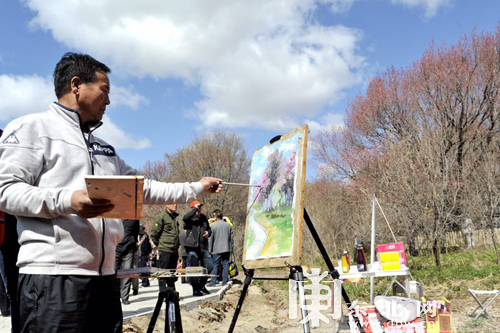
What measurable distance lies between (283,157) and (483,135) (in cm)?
1486

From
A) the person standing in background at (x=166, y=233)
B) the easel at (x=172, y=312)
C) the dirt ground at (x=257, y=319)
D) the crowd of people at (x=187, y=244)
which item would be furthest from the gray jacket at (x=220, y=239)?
the easel at (x=172, y=312)

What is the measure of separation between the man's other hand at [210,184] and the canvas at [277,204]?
0.95 metres

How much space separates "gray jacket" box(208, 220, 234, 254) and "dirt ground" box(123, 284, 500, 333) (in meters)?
1.02

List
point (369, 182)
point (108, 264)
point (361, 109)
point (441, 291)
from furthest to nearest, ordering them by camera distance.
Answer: point (361, 109) < point (369, 182) < point (441, 291) < point (108, 264)

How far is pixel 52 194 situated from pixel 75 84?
2.08ft

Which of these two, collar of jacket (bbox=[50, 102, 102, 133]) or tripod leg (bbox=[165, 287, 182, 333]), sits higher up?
collar of jacket (bbox=[50, 102, 102, 133])

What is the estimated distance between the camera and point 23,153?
174 cm

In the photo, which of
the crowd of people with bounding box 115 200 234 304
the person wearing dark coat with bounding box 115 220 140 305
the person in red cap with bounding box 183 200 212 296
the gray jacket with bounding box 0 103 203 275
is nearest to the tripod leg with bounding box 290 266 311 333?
the gray jacket with bounding box 0 103 203 275

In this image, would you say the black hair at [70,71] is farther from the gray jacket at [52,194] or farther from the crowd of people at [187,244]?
the crowd of people at [187,244]

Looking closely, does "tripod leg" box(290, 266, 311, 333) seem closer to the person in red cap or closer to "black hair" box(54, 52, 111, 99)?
"black hair" box(54, 52, 111, 99)

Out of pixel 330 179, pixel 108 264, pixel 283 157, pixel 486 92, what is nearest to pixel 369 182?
pixel 330 179

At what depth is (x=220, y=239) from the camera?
962 centimetres

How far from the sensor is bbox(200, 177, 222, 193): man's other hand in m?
2.66

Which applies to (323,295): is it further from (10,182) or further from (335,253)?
(335,253)
